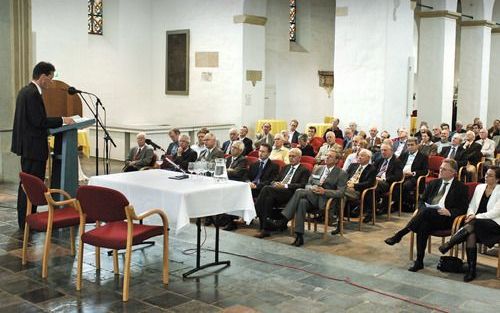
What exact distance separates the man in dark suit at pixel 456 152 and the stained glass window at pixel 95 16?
29.8ft

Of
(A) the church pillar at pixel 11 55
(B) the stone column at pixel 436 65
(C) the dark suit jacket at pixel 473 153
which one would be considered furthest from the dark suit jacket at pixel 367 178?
(B) the stone column at pixel 436 65

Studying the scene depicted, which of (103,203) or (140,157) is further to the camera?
(140,157)

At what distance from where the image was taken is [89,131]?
582 inches

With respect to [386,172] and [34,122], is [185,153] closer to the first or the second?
[386,172]

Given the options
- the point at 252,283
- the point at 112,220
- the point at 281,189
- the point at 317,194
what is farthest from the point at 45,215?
the point at 317,194

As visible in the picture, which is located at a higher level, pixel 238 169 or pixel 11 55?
pixel 11 55

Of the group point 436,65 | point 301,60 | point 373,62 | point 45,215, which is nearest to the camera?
point 45,215

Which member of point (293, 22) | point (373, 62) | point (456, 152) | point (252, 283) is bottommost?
point (252, 283)

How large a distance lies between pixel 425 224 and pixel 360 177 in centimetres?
216

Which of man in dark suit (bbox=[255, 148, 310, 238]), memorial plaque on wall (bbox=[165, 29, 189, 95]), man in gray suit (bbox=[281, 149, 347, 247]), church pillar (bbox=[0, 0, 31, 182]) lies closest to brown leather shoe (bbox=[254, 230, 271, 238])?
man in dark suit (bbox=[255, 148, 310, 238])

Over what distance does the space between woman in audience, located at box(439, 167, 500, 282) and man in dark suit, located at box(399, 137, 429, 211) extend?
2827 mm

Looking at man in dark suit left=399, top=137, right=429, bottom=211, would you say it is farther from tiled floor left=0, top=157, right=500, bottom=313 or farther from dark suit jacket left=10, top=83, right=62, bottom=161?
dark suit jacket left=10, top=83, right=62, bottom=161

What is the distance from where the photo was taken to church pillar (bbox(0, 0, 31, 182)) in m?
10.0

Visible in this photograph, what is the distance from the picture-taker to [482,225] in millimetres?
6055
